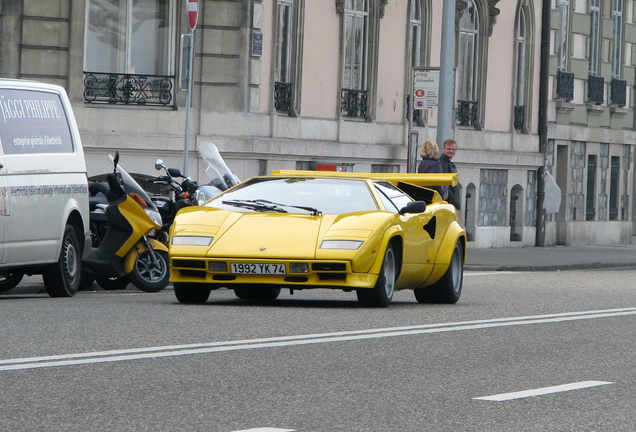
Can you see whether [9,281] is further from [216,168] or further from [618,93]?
[618,93]

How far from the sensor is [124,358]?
27.3ft

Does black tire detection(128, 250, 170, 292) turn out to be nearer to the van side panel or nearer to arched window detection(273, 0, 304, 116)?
the van side panel

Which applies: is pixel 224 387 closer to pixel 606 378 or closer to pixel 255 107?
pixel 606 378

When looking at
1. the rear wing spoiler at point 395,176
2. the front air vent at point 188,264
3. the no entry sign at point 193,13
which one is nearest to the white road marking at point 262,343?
the front air vent at point 188,264

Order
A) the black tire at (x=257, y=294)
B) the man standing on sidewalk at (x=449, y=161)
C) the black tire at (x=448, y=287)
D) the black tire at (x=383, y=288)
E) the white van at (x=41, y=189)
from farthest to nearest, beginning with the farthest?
1. the man standing on sidewalk at (x=449, y=161)
2. the black tire at (x=448, y=287)
3. the black tire at (x=257, y=294)
4. the white van at (x=41, y=189)
5. the black tire at (x=383, y=288)

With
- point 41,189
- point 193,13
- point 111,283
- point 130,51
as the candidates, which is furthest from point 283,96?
point 41,189

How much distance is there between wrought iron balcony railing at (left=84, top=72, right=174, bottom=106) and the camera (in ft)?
75.8

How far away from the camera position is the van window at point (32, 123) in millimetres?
12711

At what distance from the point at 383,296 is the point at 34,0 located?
12.0 m

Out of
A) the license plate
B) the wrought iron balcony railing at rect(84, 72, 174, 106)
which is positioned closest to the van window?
the license plate

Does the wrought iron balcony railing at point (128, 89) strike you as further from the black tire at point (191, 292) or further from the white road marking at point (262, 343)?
the white road marking at point (262, 343)

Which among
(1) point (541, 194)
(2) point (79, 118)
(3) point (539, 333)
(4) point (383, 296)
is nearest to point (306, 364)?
(3) point (539, 333)

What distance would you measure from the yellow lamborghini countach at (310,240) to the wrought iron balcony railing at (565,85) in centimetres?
2064

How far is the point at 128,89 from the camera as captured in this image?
916 inches
